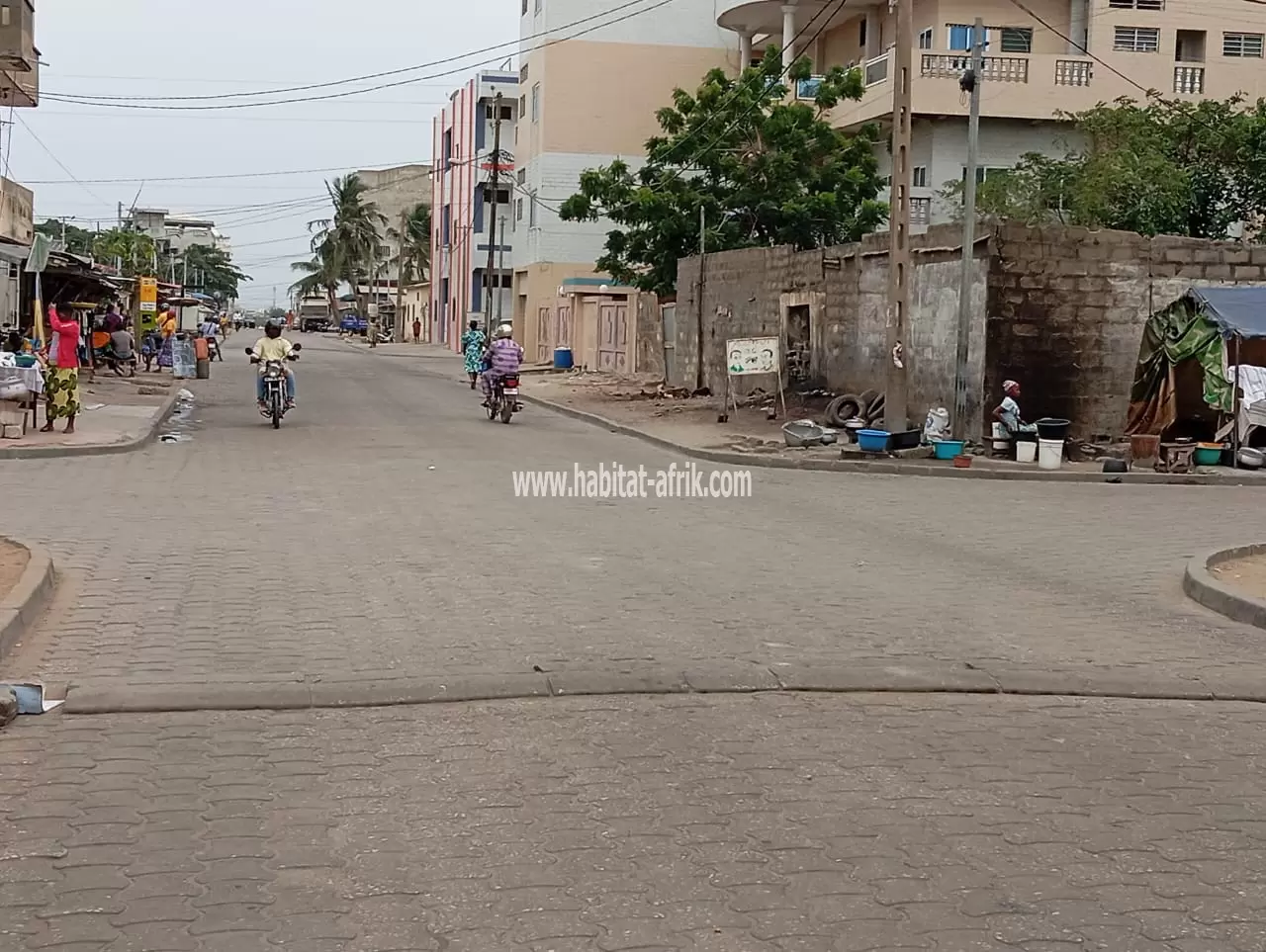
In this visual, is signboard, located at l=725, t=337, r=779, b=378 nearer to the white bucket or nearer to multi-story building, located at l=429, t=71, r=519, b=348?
the white bucket

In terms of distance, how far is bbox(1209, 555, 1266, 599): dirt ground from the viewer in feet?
32.2

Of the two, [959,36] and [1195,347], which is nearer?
[1195,347]

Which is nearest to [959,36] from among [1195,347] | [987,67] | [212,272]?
[987,67]

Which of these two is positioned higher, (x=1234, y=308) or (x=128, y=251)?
(x=128, y=251)

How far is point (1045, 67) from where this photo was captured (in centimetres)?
3606

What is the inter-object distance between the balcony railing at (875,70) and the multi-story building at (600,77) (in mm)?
14597

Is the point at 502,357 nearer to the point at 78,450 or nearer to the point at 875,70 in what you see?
the point at 78,450

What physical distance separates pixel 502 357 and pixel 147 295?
20.7 m

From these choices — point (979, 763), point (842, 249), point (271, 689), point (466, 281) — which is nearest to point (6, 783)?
point (271, 689)

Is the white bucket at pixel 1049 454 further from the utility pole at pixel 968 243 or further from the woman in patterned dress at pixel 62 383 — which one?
the woman in patterned dress at pixel 62 383

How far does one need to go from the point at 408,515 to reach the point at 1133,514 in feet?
25.4

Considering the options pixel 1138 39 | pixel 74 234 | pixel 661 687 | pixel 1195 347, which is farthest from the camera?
pixel 74 234

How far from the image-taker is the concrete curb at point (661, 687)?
641 cm

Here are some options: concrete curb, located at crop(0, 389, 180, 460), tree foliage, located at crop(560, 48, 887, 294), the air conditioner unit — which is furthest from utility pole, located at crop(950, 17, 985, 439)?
tree foliage, located at crop(560, 48, 887, 294)
